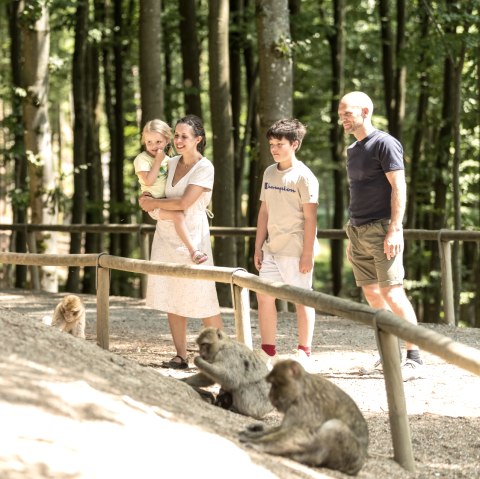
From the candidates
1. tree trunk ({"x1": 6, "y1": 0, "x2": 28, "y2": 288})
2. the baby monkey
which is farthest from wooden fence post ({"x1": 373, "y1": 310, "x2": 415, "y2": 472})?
tree trunk ({"x1": 6, "y1": 0, "x2": 28, "y2": 288})

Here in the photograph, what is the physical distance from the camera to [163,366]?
8.08m

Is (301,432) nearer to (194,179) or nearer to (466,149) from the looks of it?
(194,179)

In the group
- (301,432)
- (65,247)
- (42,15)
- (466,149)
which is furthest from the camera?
(65,247)

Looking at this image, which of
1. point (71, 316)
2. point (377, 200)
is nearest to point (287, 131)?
point (377, 200)

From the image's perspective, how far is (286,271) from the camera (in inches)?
305

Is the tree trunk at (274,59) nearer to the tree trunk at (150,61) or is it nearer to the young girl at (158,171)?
the tree trunk at (150,61)

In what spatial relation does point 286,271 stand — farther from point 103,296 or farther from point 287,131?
point 103,296

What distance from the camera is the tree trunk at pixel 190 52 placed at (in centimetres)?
1875

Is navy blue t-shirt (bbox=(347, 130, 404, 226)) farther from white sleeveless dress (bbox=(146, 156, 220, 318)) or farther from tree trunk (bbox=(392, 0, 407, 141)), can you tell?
tree trunk (bbox=(392, 0, 407, 141))

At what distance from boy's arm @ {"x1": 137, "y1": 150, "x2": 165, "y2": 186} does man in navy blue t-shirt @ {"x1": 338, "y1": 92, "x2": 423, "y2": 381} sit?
1.46m

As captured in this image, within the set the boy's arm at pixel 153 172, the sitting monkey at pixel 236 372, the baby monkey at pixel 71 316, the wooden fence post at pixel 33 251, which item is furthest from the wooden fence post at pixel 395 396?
the wooden fence post at pixel 33 251

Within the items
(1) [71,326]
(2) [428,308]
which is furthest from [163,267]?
(2) [428,308]

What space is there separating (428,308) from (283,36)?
13.6 m

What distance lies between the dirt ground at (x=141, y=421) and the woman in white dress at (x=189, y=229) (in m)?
0.47
